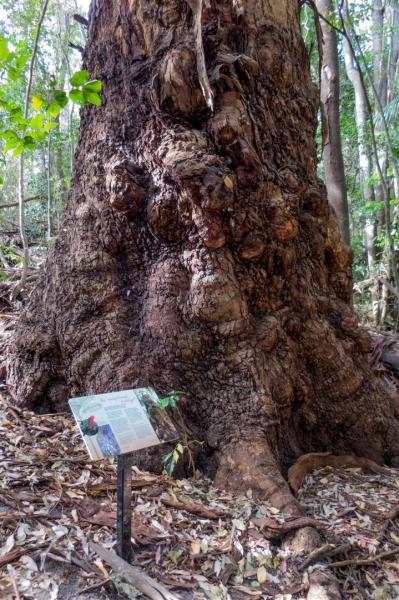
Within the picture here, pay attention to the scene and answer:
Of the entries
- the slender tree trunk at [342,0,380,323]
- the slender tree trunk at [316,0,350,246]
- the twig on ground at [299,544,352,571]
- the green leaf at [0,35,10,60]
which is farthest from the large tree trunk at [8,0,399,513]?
the slender tree trunk at [342,0,380,323]

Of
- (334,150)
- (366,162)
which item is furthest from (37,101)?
(366,162)

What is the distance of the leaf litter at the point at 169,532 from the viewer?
1647mm

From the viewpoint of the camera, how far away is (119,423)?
1.71 metres

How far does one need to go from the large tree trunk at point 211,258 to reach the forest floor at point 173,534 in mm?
277

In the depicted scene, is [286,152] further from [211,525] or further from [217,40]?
[211,525]

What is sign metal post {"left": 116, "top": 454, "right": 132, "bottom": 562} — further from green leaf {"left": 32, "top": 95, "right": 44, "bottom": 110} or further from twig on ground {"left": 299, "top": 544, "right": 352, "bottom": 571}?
green leaf {"left": 32, "top": 95, "right": 44, "bottom": 110}

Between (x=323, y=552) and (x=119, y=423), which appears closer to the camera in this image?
(x=119, y=423)

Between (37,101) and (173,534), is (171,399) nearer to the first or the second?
(173,534)

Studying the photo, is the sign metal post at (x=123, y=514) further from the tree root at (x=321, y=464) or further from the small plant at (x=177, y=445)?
the tree root at (x=321, y=464)

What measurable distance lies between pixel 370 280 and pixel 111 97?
20.4 ft

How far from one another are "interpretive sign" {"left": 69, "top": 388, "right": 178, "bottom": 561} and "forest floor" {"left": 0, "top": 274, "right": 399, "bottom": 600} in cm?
20

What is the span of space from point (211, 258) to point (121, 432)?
1.27 metres

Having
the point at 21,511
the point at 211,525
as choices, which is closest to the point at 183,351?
the point at 211,525

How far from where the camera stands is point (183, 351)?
8.74ft
